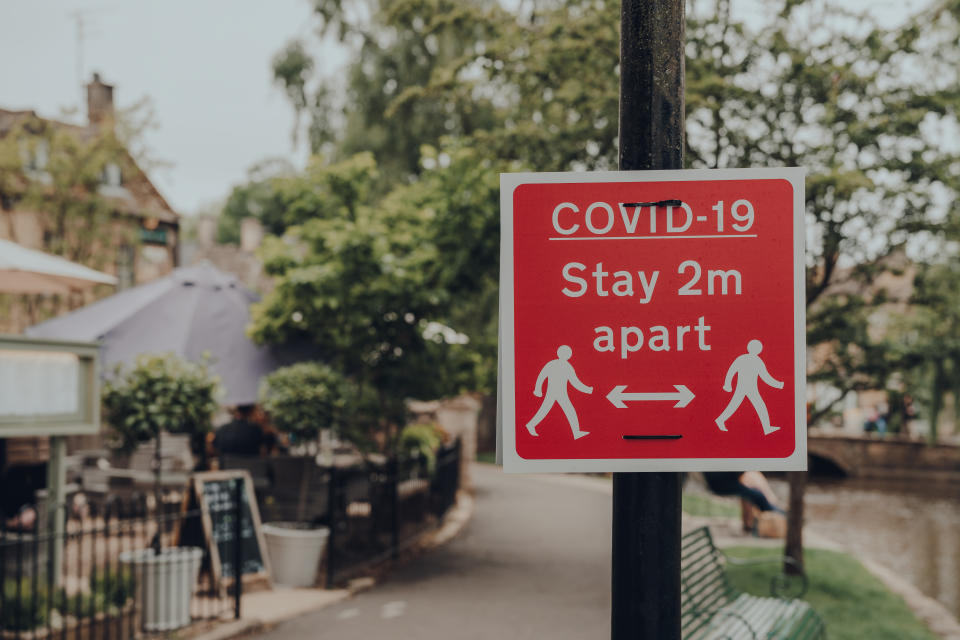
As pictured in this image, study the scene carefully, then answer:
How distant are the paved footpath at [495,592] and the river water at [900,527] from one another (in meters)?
5.31

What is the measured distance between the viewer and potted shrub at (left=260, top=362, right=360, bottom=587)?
8953 millimetres

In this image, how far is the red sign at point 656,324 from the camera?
93.7 inches

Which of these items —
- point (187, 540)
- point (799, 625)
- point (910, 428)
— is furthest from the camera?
point (910, 428)

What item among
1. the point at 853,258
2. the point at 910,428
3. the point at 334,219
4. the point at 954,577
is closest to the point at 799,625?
the point at 853,258

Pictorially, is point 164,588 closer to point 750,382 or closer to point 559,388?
point 559,388

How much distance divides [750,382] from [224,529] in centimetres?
703

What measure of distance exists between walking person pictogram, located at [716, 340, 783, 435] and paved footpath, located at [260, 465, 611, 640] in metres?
5.53

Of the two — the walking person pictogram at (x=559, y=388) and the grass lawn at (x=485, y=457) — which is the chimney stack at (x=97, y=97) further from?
the walking person pictogram at (x=559, y=388)

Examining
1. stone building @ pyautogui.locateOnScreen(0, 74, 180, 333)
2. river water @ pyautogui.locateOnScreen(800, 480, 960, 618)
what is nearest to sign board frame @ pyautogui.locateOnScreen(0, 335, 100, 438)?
river water @ pyautogui.locateOnScreen(800, 480, 960, 618)

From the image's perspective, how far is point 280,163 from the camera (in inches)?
1925

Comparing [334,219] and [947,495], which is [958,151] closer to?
[334,219]

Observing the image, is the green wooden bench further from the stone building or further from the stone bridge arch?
the stone bridge arch

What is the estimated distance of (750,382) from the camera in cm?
239

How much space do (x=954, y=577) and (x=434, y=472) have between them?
356 inches
